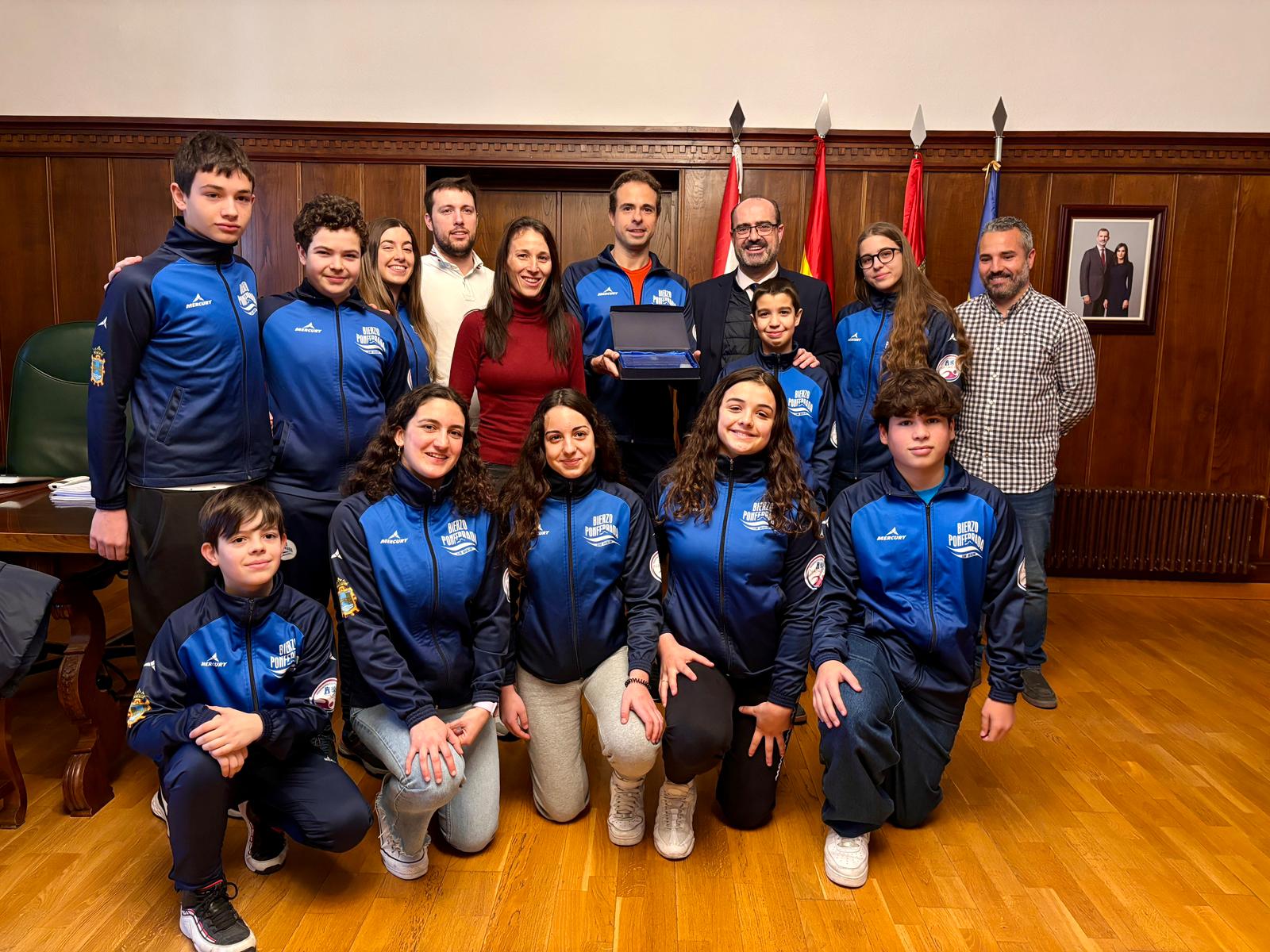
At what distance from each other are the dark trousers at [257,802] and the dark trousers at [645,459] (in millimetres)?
1469

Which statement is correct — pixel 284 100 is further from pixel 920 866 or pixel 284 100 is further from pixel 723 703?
pixel 920 866

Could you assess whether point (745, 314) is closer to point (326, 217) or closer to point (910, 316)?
point (910, 316)

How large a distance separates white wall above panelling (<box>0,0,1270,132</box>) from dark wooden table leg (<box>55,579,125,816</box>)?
3.40 meters

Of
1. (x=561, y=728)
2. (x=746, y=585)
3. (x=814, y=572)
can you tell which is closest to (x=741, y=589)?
(x=746, y=585)

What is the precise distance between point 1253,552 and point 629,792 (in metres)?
4.45

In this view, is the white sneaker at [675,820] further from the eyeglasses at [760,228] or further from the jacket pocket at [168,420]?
the eyeglasses at [760,228]

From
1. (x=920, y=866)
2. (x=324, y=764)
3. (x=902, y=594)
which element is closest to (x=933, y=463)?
(x=902, y=594)

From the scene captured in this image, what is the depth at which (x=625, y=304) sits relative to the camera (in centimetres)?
322

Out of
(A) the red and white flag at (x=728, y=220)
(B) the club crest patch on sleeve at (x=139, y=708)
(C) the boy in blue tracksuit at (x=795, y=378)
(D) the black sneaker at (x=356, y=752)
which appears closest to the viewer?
(B) the club crest patch on sleeve at (x=139, y=708)

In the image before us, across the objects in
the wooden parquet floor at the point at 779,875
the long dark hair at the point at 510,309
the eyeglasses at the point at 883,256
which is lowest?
the wooden parquet floor at the point at 779,875

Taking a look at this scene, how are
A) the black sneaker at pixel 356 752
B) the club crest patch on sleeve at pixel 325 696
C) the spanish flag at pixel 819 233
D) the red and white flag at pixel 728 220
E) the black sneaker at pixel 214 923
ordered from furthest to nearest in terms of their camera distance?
the spanish flag at pixel 819 233
the red and white flag at pixel 728 220
the black sneaker at pixel 356 752
the club crest patch on sleeve at pixel 325 696
the black sneaker at pixel 214 923

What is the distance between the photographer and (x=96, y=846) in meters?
2.42

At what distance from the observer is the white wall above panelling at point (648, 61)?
16.1 feet

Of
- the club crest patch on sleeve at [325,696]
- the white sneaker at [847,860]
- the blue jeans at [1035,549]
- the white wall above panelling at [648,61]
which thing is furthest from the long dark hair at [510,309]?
the white wall above panelling at [648,61]
